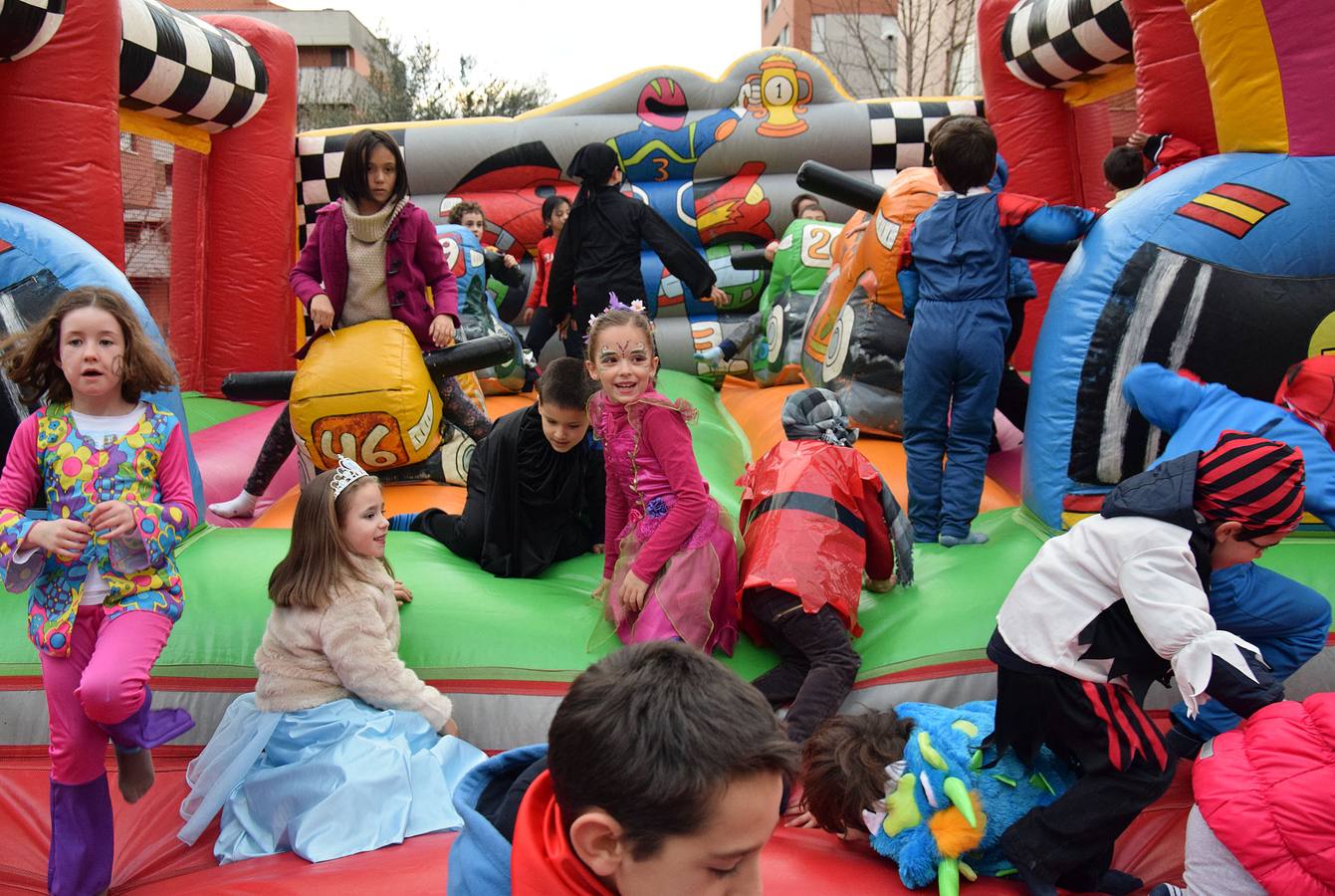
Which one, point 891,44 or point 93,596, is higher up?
point 891,44

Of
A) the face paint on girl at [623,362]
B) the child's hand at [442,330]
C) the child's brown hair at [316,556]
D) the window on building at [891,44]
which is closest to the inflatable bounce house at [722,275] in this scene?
the child's hand at [442,330]

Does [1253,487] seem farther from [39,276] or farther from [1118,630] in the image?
[39,276]

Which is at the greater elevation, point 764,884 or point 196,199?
point 196,199

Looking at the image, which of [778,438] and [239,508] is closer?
[239,508]

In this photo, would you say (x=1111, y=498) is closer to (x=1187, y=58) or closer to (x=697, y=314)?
(x=1187, y=58)

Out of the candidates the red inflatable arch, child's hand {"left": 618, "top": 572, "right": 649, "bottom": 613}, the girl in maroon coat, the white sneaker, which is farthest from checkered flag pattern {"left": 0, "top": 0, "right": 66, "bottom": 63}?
child's hand {"left": 618, "top": 572, "right": 649, "bottom": 613}

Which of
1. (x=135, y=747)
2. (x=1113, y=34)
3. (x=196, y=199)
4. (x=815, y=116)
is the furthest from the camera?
(x=815, y=116)

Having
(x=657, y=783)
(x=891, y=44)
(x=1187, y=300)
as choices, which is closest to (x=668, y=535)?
(x=1187, y=300)

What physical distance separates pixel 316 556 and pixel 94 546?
40 cm

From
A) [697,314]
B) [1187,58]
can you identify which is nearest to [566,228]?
[697,314]

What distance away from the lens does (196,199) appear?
557 centimetres

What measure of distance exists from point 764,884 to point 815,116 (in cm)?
502

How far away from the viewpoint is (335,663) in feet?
7.29

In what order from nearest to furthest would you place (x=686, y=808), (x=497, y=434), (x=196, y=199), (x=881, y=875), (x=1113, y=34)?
(x=686, y=808), (x=881, y=875), (x=497, y=434), (x=1113, y=34), (x=196, y=199)
